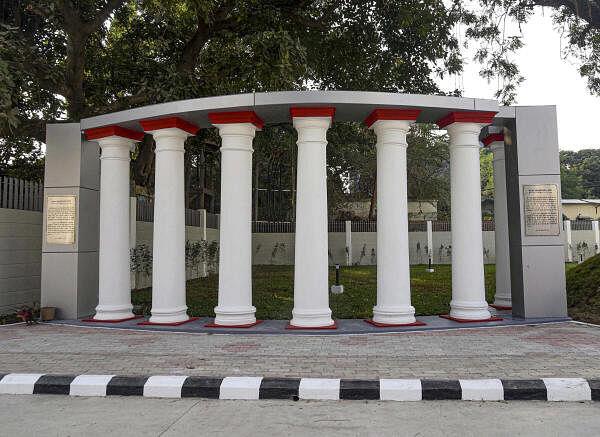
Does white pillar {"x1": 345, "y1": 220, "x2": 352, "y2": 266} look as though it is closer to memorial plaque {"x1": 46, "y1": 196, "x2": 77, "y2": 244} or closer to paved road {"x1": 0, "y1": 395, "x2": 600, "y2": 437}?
memorial plaque {"x1": 46, "y1": 196, "x2": 77, "y2": 244}

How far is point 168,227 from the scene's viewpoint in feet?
25.5

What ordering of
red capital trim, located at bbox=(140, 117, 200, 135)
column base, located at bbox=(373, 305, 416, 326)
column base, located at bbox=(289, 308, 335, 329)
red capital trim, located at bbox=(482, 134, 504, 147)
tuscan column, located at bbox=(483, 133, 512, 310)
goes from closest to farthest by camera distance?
column base, located at bbox=(289, 308, 335, 329) < column base, located at bbox=(373, 305, 416, 326) < red capital trim, located at bbox=(140, 117, 200, 135) < red capital trim, located at bbox=(482, 134, 504, 147) < tuscan column, located at bbox=(483, 133, 512, 310)

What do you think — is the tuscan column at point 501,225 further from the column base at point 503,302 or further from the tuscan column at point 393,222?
the tuscan column at point 393,222

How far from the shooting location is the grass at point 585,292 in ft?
27.1

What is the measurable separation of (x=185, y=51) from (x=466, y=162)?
26.2ft

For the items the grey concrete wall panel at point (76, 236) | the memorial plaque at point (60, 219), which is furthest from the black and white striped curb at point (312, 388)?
the memorial plaque at point (60, 219)

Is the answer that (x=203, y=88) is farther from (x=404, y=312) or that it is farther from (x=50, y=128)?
(x=404, y=312)

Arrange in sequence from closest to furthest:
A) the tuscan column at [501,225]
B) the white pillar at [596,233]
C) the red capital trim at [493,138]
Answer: the red capital trim at [493,138]
the tuscan column at [501,225]
the white pillar at [596,233]

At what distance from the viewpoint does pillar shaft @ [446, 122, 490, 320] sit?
770 centimetres

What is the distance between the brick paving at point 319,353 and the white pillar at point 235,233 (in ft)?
2.06

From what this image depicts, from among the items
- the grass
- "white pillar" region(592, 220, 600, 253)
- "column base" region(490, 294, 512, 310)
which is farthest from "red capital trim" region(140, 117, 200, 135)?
"white pillar" region(592, 220, 600, 253)

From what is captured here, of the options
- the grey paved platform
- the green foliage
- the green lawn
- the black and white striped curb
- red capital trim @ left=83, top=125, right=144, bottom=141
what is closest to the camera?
the black and white striped curb

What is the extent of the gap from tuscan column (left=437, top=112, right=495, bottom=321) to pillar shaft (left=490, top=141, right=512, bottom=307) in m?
1.45

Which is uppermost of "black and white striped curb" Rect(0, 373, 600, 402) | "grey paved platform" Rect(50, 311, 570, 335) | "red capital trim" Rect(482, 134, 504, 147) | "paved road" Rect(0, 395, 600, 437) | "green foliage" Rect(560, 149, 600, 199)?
"green foliage" Rect(560, 149, 600, 199)
